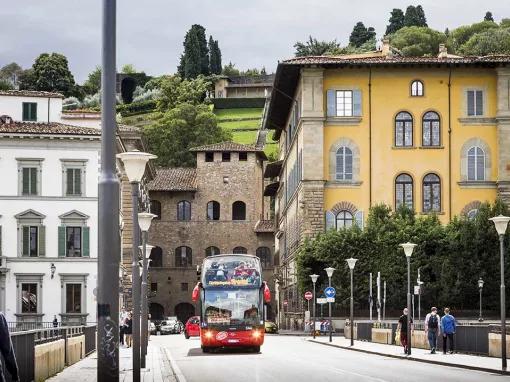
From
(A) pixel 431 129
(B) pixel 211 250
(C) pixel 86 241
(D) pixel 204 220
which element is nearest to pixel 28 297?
(C) pixel 86 241

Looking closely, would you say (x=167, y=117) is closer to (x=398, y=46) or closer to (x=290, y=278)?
(x=398, y=46)

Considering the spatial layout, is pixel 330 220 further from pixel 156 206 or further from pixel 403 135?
pixel 156 206

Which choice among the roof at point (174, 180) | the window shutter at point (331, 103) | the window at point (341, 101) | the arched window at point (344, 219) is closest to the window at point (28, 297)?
the arched window at point (344, 219)

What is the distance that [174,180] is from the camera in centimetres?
12512

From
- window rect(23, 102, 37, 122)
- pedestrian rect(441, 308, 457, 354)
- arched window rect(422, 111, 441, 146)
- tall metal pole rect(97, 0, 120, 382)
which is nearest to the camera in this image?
tall metal pole rect(97, 0, 120, 382)

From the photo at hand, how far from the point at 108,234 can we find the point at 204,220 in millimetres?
110005

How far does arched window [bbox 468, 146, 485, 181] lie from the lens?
255ft

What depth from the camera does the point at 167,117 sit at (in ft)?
514

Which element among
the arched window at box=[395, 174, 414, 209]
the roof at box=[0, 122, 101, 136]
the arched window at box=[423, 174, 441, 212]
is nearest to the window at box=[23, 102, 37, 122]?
the roof at box=[0, 122, 101, 136]

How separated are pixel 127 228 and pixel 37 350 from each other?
199ft

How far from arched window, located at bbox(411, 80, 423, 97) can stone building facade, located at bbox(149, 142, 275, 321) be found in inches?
1768

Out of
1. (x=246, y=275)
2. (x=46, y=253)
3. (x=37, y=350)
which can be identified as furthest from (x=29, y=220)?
(x=37, y=350)

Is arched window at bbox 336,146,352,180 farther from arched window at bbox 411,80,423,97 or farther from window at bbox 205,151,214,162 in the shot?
window at bbox 205,151,214,162

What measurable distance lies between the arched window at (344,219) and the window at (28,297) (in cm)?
1901
